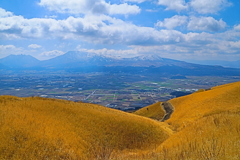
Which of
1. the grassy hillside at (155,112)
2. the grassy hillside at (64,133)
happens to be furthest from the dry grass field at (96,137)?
the grassy hillside at (155,112)

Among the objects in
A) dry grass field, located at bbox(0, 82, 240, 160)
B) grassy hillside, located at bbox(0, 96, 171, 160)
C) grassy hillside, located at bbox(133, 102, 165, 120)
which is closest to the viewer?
dry grass field, located at bbox(0, 82, 240, 160)

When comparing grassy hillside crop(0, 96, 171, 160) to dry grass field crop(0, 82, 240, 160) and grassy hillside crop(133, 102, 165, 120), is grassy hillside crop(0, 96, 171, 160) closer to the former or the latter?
dry grass field crop(0, 82, 240, 160)

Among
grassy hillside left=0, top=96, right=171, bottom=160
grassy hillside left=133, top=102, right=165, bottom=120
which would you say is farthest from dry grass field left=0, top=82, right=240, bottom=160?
grassy hillside left=133, top=102, right=165, bottom=120

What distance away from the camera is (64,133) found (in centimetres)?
1742

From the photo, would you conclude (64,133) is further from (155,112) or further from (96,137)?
(155,112)

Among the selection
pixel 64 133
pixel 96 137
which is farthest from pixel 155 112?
pixel 64 133

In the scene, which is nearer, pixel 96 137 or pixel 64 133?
pixel 64 133

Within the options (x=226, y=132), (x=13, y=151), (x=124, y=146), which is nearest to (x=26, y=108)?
(x=13, y=151)

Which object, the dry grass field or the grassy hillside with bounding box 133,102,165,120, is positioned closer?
the dry grass field

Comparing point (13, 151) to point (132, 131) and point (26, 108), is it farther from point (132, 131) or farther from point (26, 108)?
point (132, 131)

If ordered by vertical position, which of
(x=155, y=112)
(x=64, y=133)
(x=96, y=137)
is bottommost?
(x=155, y=112)

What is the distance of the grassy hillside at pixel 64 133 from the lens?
13375 mm

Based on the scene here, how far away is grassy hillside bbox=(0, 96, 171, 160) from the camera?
527 inches

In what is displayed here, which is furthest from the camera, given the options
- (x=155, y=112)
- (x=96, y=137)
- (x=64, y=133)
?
(x=155, y=112)
